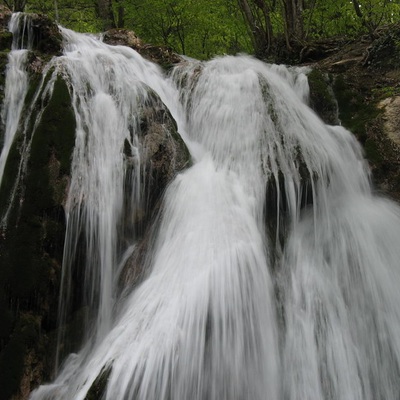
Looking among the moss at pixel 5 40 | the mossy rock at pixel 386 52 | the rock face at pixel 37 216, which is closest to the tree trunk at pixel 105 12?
the moss at pixel 5 40

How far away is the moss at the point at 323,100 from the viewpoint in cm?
759

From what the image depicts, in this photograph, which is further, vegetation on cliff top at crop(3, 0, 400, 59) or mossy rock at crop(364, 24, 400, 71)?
vegetation on cliff top at crop(3, 0, 400, 59)

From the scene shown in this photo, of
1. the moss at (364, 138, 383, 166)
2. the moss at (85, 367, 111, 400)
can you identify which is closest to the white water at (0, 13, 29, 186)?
the moss at (85, 367, 111, 400)

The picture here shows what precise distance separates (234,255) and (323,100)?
4637mm

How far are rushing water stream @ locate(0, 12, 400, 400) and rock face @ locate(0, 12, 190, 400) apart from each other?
158 millimetres

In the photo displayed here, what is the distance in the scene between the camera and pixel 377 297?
4.74m

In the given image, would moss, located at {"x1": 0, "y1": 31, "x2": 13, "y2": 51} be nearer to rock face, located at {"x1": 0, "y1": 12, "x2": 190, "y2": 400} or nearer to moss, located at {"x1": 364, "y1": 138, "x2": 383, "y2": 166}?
rock face, located at {"x1": 0, "y1": 12, "x2": 190, "y2": 400}

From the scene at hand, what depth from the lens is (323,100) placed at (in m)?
7.68

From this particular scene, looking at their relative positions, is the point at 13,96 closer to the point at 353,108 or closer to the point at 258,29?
the point at 353,108

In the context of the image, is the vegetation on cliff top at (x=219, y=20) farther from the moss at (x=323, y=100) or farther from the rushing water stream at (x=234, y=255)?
the rushing water stream at (x=234, y=255)

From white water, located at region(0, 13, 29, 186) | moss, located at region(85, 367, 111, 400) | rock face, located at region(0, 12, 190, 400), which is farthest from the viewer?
white water, located at region(0, 13, 29, 186)

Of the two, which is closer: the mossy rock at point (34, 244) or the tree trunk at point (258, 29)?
the mossy rock at point (34, 244)

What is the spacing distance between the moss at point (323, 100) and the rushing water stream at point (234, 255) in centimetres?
62

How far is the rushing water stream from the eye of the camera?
367 cm
